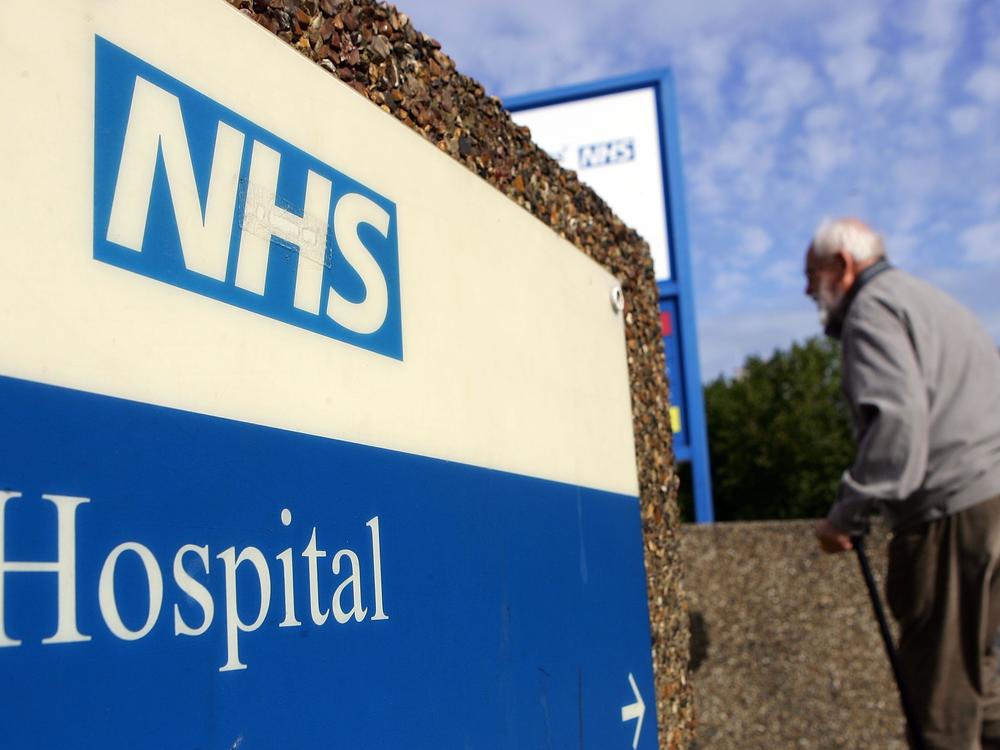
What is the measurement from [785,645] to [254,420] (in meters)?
3.72

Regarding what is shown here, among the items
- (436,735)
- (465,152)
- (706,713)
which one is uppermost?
(465,152)

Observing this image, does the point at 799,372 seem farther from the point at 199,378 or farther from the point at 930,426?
the point at 199,378

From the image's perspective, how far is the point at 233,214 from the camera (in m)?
1.43

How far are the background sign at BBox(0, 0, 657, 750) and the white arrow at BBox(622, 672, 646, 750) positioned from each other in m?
0.26

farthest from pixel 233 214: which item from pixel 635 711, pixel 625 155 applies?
pixel 625 155

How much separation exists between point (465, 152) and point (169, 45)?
0.95m

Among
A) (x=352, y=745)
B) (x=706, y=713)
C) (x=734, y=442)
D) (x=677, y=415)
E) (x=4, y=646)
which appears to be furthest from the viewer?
(x=734, y=442)

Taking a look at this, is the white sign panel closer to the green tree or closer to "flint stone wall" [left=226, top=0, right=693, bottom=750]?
"flint stone wall" [left=226, top=0, right=693, bottom=750]

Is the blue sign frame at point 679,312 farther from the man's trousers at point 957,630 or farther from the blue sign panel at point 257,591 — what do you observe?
the blue sign panel at point 257,591

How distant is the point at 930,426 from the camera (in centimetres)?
304

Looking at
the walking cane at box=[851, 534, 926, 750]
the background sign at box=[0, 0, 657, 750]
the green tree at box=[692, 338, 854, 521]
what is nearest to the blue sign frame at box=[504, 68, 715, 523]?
the walking cane at box=[851, 534, 926, 750]

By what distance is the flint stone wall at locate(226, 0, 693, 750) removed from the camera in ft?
6.04

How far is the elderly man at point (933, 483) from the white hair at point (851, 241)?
0.15m

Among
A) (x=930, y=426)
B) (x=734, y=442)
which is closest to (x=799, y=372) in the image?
(x=734, y=442)
